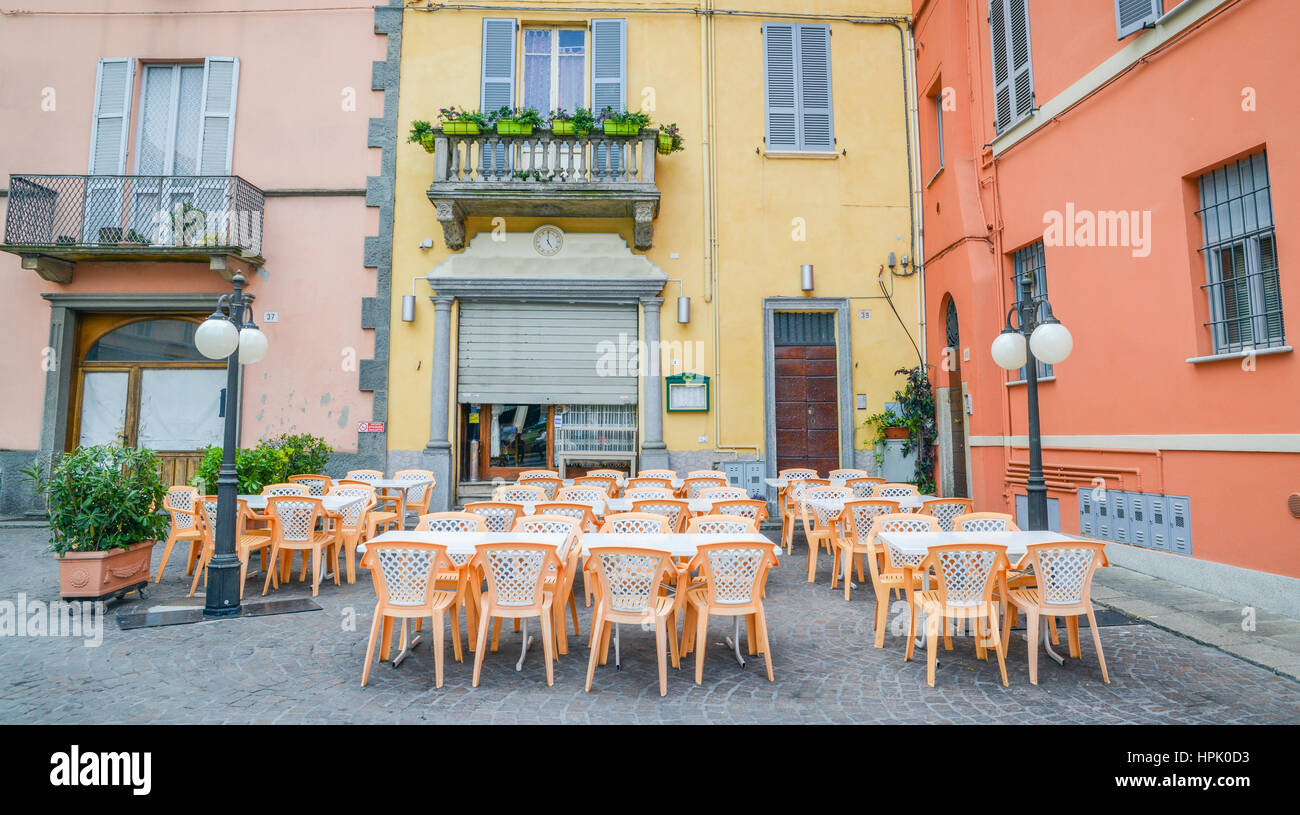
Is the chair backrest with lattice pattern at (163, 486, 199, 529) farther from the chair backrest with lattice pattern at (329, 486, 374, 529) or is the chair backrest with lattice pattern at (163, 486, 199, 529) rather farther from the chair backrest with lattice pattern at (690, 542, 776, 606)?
the chair backrest with lattice pattern at (690, 542, 776, 606)

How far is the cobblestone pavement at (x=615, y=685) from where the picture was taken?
3479mm

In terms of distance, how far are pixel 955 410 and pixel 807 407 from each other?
2159mm

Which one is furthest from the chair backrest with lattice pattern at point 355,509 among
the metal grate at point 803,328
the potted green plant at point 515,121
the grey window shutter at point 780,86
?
the grey window shutter at point 780,86

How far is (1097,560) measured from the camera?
159 inches

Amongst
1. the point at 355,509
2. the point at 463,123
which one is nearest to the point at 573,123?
the point at 463,123

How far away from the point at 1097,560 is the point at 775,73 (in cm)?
936

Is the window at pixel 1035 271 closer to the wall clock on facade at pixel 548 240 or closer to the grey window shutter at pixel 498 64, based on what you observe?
the wall clock on facade at pixel 548 240

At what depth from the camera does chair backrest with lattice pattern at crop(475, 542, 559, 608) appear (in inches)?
154

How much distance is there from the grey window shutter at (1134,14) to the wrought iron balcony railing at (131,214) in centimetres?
1132

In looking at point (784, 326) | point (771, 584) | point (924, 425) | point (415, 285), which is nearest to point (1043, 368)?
point (924, 425)

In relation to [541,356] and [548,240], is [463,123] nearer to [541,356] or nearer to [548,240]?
[548,240]

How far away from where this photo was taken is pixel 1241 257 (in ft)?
18.2

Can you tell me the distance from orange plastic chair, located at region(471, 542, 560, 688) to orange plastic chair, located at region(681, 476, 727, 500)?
148 inches

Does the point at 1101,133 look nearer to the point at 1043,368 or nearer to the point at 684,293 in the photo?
the point at 1043,368
